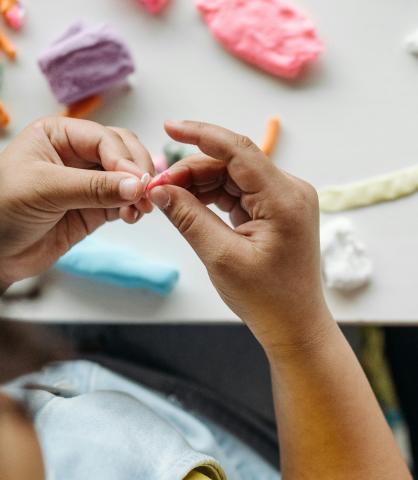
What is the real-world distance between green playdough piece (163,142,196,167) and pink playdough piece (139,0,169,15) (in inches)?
6.3

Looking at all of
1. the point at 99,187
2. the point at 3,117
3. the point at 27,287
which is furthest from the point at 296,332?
the point at 3,117

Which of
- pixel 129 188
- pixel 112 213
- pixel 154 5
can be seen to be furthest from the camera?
pixel 154 5

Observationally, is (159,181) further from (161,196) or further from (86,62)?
(86,62)

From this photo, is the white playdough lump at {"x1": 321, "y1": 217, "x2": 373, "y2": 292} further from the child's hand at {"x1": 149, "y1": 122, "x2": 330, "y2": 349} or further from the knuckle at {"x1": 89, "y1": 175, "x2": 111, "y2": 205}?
the knuckle at {"x1": 89, "y1": 175, "x2": 111, "y2": 205}

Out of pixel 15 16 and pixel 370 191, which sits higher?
pixel 15 16

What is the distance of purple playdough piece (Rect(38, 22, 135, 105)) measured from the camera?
2.33 feet

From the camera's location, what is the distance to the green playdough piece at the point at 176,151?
0.70 m

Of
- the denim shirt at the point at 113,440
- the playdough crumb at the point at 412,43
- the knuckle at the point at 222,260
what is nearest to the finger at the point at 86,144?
the knuckle at the point at 222,260

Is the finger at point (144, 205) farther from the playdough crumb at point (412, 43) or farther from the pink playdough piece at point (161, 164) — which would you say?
the playdough crumb at point (412, 43)

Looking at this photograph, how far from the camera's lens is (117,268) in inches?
27.3

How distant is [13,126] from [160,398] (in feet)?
1.17

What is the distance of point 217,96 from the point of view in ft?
2.36

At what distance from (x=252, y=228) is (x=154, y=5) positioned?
1.12 feet

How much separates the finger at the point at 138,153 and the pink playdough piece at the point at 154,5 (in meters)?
0.21
